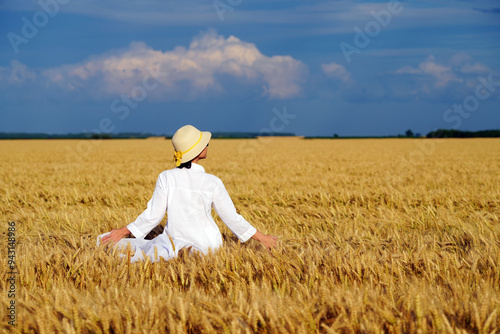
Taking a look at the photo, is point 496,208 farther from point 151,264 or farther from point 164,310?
point 164,310

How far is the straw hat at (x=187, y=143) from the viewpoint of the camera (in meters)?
3.28

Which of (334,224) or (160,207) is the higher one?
(160,207)

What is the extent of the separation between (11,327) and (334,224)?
3.89 meters

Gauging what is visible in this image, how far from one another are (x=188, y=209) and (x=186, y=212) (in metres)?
0.03

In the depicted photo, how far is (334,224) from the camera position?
5.27 metres

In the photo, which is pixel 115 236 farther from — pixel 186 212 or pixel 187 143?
pixel 187 143

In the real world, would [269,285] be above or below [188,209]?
below

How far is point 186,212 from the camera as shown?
11.3 ft

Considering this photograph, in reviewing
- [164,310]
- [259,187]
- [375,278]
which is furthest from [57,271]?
[259,187]

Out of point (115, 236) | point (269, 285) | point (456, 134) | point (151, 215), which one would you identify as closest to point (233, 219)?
point (151, 215)

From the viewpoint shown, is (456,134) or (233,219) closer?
(233,219)

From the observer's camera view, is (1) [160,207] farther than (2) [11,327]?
Yes

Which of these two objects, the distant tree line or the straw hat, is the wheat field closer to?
the straw hat

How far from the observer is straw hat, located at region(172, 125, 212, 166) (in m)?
3.28
